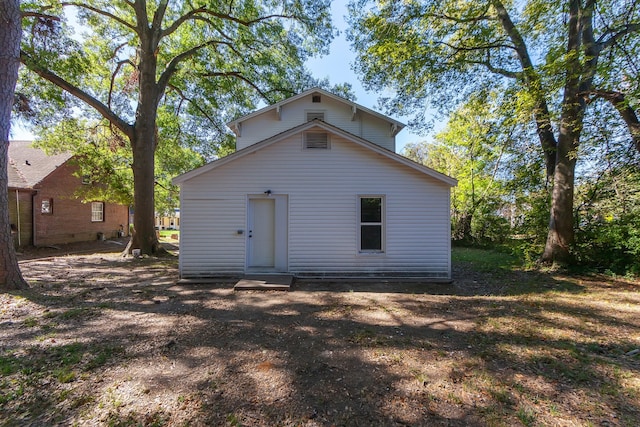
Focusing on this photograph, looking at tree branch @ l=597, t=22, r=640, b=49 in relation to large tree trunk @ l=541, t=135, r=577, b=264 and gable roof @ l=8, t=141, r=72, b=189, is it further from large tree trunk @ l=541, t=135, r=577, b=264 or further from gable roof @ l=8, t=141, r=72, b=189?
gable roof @ l=8, t=141, r=72, b=189

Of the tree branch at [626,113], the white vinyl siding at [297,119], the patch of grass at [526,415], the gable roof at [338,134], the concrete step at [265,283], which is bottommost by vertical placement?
the patch of grass at [526,415]

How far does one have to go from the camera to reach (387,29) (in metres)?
10.6

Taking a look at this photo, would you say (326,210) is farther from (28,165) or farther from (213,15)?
(28,165)

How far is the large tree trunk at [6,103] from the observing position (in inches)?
244

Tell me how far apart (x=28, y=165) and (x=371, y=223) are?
2131cm

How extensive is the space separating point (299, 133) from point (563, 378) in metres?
7.11

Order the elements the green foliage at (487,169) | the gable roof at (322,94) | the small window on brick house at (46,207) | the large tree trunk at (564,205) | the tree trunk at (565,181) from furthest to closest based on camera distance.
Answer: the small window on brick house at (46,207) < the gable roof at (322,94) < the green foliage at (487,169) < the large tree trunk at (564,205) < the tree trunk at (565,181)

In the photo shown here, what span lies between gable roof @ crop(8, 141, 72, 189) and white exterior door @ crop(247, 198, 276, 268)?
48.5 feet

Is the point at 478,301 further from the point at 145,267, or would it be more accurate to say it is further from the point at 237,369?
the point at 145,267

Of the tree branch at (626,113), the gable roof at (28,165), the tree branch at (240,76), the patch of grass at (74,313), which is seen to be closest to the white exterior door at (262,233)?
the patch of grass at (74,313)

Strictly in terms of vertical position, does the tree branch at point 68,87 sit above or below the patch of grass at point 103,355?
above

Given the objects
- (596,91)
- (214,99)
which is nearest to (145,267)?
(214,99)

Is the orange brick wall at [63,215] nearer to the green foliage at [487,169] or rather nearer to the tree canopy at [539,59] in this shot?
the tree canopy at [539,59]

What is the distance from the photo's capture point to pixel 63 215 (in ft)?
56.0
